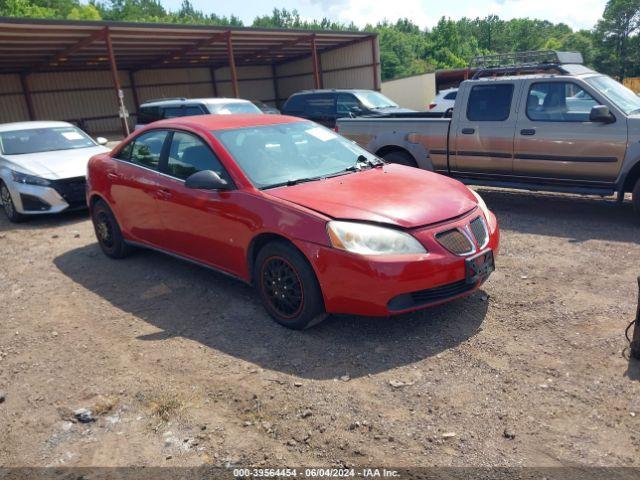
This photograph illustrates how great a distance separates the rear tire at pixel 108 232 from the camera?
612 cm

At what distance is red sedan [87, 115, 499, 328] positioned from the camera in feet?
12.3

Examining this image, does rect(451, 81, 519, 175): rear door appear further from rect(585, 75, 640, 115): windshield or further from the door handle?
the door handle

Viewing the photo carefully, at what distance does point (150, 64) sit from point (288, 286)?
30704 mm

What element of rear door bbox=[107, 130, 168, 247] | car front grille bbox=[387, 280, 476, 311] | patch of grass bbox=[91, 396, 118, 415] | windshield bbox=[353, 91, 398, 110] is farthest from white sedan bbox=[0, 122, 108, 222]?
windshield bbox=[353, 91, 398, 110]

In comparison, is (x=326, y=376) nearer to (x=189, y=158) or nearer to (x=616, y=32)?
(x=189, y=158)

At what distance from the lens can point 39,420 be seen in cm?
335

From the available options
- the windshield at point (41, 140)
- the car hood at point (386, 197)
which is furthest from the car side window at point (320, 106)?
the car hood at point (386, 197)

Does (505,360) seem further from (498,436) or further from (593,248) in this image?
(593,248)

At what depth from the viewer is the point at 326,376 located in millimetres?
3547

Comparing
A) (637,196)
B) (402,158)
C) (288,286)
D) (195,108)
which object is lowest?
(637,196)

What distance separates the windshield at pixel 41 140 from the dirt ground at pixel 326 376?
4.32m

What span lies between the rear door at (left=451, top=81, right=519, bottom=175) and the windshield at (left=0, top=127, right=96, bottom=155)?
21.3 feet

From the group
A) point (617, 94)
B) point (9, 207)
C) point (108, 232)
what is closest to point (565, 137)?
point (617, 94)

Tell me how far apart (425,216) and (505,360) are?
1147mm
